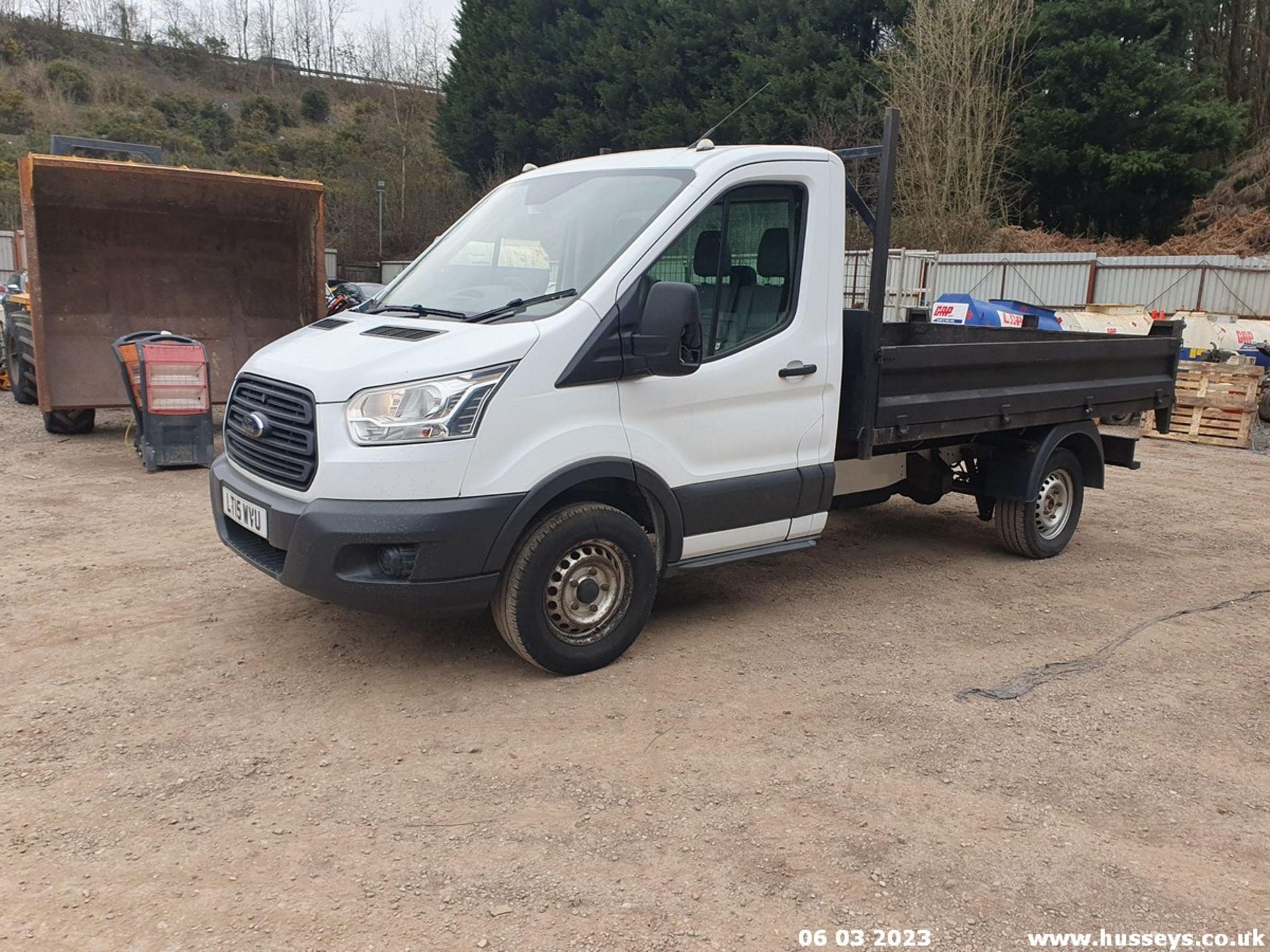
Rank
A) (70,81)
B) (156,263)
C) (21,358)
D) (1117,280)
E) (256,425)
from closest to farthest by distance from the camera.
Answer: (256,425), (156,263), (21,358), (1117,280), (70,81)

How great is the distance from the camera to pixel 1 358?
44.5 feet

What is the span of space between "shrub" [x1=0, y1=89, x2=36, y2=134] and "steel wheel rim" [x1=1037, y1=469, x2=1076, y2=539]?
1903 inches

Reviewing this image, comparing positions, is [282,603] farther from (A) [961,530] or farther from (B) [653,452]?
(A) [961,530]

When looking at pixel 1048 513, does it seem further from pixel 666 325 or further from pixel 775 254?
pixel 666 325

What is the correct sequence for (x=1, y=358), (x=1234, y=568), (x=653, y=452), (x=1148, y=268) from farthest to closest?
(x=1148, y=268) → (x=1, y=358) → (x=1234, y=568) → (x=653, y=452)

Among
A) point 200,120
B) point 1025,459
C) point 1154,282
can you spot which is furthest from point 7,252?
point 1025,459

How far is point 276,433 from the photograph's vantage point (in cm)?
421

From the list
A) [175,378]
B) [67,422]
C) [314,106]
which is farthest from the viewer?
[314,106]

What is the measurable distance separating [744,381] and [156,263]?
771cm

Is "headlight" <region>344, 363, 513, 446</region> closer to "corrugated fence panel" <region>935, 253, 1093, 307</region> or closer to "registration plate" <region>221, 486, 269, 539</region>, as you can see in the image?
"registration plate" <region>221, 486, 269, 539</region>

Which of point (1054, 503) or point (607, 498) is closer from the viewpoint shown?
point (607, 498)

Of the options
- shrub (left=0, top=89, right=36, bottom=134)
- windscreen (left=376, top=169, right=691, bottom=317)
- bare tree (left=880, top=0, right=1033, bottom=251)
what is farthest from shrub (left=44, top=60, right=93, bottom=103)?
windscreen (left=376, top=169, right=691, bottom=317)

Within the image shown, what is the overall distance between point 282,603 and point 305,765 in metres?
1.77

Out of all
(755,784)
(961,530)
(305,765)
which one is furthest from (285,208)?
(755,784)
